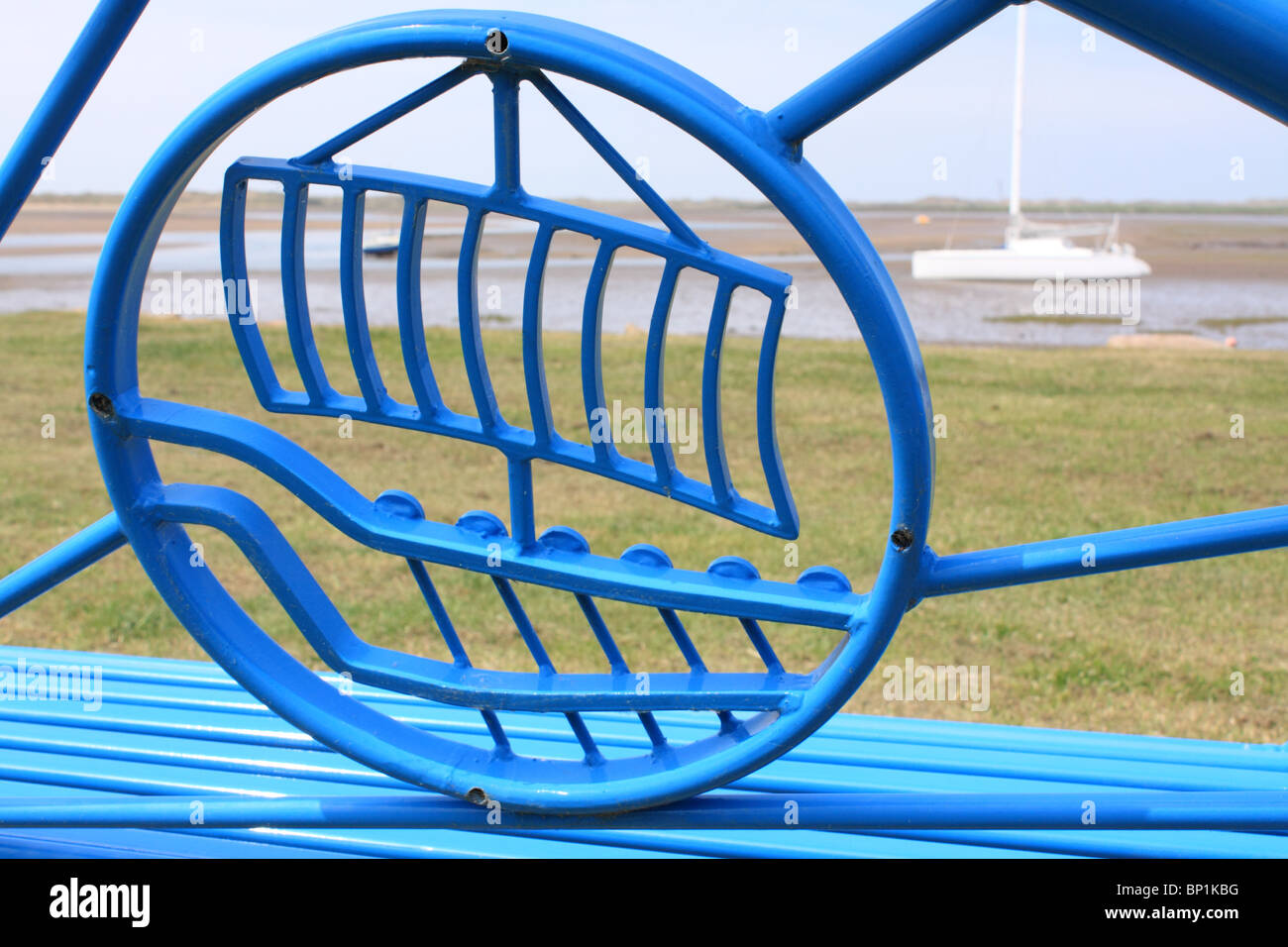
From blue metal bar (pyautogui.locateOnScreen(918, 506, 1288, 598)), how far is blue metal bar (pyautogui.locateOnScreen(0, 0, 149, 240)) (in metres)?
0.94

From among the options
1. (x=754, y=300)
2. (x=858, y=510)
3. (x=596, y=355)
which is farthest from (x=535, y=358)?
(x=754, y=300)

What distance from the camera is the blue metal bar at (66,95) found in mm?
1181

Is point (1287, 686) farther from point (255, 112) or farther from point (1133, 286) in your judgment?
point (1133, 286)

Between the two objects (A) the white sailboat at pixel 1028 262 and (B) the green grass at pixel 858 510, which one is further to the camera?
(A) the white sailboat at pixel 1028 262

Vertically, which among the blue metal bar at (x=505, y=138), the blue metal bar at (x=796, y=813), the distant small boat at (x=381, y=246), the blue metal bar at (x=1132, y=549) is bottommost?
the blue metal bar at (x=796, y=813)

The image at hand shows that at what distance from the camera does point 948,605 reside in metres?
3.68

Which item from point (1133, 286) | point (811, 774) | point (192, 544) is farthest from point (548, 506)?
point (1133, 286)

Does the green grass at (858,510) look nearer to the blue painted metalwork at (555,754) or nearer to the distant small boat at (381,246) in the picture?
the blue painted metalwork at (555,754)

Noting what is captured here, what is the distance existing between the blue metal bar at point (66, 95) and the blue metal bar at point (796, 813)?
2.12 ft

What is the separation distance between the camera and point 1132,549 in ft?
3.34

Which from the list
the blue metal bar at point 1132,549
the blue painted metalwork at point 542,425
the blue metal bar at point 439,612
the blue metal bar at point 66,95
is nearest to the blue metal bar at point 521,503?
the blue painted metalwork at point 542,425

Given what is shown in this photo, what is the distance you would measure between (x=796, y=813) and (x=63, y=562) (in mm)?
836

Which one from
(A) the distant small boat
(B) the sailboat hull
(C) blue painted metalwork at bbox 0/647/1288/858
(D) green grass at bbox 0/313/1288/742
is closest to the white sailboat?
(B) the sailboat hull
